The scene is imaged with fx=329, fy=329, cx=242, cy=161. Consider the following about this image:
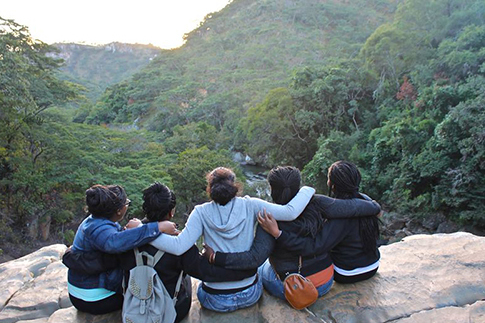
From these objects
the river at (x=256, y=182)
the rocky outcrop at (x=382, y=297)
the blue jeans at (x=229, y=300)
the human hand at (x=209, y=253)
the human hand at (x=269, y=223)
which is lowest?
the river at (x=256, y=182)

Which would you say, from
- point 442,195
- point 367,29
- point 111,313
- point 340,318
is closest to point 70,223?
point 111,313

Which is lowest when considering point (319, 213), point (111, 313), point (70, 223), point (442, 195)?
point (442, 195)

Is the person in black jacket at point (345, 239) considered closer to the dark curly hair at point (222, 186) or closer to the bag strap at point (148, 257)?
the dark curly hair at point (222, 186)

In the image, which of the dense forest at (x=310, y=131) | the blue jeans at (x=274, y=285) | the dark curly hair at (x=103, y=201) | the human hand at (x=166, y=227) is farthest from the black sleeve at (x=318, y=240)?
the dense forest at (x=310, y=131)

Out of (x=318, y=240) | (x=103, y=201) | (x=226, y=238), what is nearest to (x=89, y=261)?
(x=103, y=201)

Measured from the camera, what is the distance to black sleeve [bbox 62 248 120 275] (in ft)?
5.61

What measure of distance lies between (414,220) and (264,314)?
31.9 feet

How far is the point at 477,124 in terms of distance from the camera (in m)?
8.51

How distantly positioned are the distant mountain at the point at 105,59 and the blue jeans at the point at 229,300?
6268cm

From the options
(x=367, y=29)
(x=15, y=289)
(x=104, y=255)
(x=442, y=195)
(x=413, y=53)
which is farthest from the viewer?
(x=367, y=29)

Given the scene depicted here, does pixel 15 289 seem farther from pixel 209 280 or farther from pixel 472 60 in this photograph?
pixel 472 60

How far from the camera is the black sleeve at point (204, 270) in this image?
1.68 metres

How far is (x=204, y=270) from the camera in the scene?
170 centimetres

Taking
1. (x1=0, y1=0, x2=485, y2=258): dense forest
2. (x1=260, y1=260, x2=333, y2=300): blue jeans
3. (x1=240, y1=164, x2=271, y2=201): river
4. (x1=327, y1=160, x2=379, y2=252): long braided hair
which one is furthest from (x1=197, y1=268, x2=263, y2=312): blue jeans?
(x1=240, y1=164, x2=271, y2=201): river
